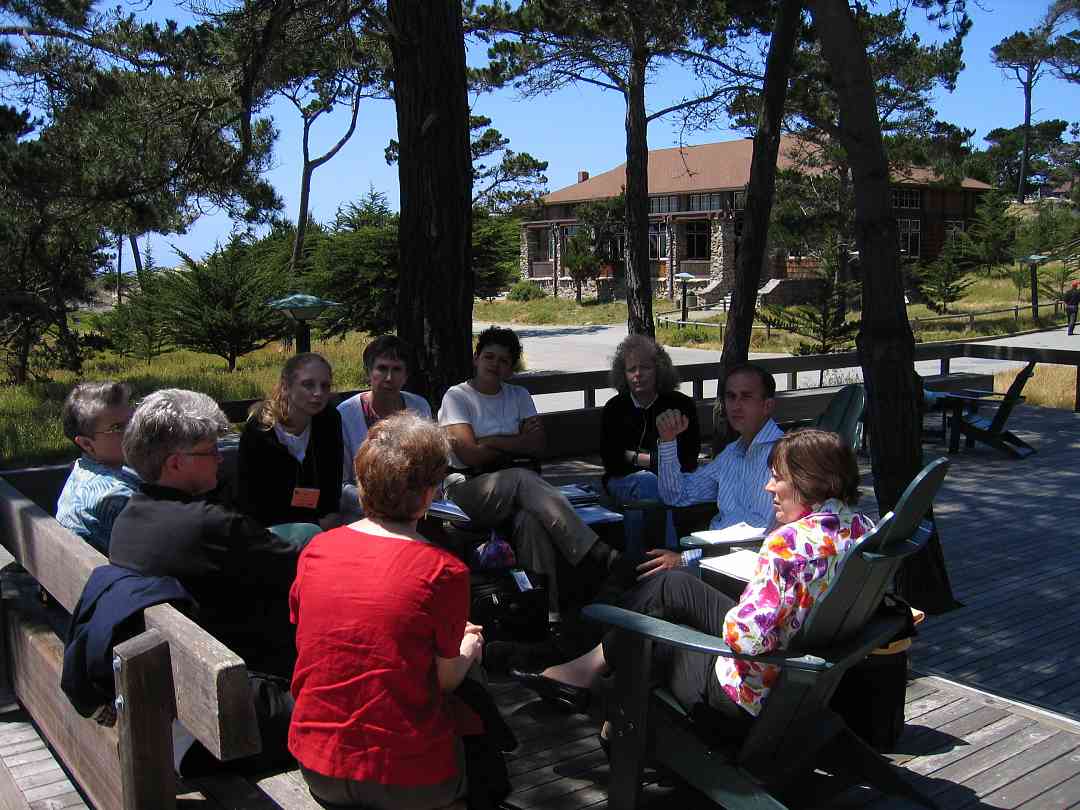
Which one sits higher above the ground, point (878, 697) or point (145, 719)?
point (145, 719)

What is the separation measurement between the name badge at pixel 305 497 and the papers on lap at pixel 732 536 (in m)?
1.48

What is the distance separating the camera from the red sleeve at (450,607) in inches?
86.0

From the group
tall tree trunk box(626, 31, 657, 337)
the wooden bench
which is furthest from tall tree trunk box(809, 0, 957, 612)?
tall tree trunk box(626, 31, 657, 337)

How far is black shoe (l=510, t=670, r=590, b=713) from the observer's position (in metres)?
3.16

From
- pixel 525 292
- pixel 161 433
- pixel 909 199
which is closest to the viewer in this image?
pixel 161 433

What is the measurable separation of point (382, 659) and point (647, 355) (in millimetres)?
2797

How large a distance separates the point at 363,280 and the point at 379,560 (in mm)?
23138

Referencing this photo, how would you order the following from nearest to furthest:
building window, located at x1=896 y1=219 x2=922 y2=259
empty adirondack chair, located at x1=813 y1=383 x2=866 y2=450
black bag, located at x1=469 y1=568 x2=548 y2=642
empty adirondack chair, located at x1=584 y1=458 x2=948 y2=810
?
empty adirondack chair, located at x1=584 y1=458 x2=948 y2=810 < black bag, located at x1=469 y1=568 x2=548 y2=642 < empty adirondack chair, located at x1=813 y1=383 x2=866 y2=450 < building window, located at x1=896 y1=219 x2=922 y2=259

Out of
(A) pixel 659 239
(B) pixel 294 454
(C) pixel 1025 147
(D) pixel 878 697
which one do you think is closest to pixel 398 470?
(D) pixel 878 697

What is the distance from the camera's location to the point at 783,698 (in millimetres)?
2510

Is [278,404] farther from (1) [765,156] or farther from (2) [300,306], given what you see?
(2) [300,306]

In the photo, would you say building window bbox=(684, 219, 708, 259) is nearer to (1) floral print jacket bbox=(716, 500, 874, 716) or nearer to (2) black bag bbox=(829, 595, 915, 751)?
A: (2) black bag bbox=(829, 595, 915, 751)

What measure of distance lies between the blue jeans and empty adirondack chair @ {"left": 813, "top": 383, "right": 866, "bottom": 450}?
77cm

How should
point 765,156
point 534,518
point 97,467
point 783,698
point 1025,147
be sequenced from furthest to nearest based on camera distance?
1. point 1025,147
2. point 765,156
3. point 534,518
4. point 97,467
5. point 783,698
